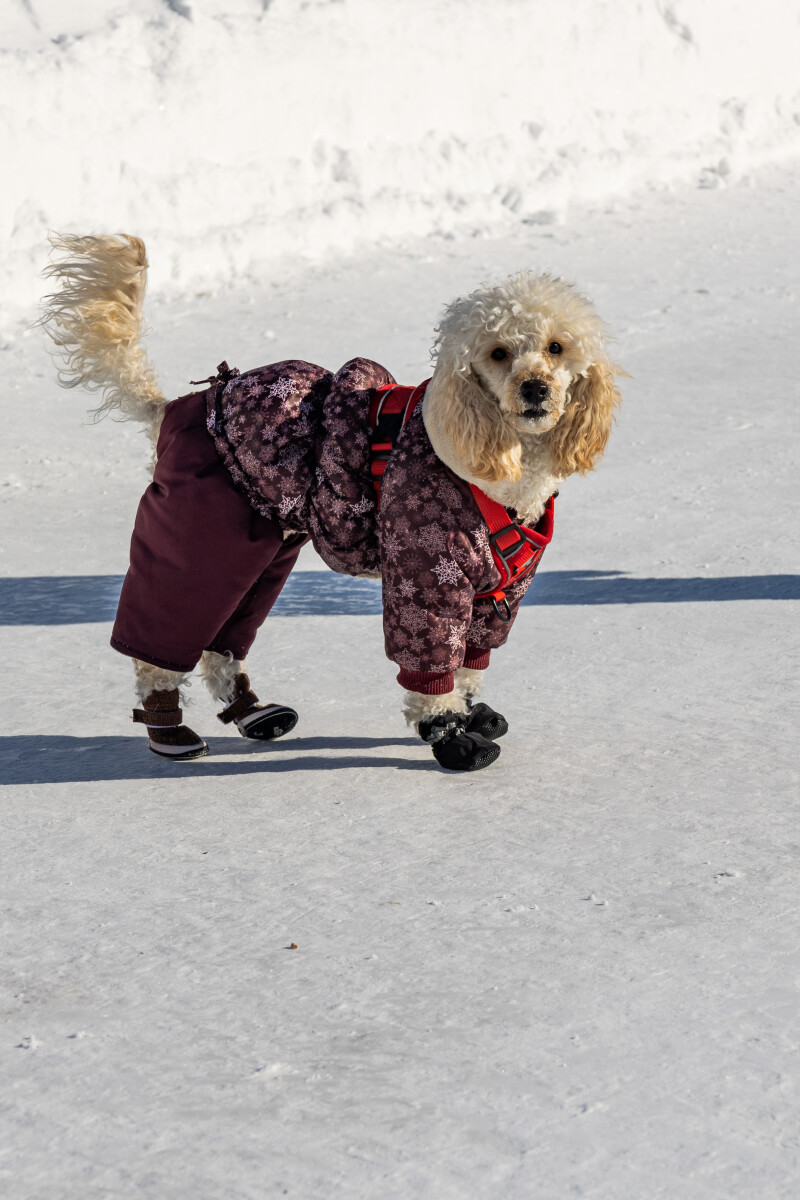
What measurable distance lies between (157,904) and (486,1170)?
900 millimetres

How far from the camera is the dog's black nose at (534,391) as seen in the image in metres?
2.68

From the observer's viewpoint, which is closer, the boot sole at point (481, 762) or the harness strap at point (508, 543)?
the harness strap at point (508, 543)

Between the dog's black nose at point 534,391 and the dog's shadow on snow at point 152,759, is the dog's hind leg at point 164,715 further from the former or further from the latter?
the dog's black nose at point 534,391

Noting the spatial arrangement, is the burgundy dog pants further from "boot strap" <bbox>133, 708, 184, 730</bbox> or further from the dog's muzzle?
the dog's muzzle

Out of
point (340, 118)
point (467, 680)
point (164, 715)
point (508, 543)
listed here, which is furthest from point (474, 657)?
point (340, 118)

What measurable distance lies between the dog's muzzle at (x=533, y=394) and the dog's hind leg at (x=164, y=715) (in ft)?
3.35

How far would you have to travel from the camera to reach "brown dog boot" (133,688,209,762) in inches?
125

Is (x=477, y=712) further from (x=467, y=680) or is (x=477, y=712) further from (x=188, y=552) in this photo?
(x=188, y=552)

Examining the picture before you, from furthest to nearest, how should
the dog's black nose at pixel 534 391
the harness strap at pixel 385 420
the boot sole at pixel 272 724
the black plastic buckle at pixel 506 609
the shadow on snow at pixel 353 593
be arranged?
the shadow on snow at pixel 353 593 < the boot sole at pixel 272 724 < the black plastic buckle at pixel 506 609 < the harness strap at pixel 385 420 < the dog's black nose at pixel 534 391

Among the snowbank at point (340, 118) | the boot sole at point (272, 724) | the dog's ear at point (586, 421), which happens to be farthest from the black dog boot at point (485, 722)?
the snowbank at point (340, 118)

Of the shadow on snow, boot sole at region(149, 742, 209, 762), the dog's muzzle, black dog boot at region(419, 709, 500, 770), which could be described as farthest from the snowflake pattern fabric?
the shadow on snow

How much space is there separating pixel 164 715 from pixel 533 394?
3.70ft

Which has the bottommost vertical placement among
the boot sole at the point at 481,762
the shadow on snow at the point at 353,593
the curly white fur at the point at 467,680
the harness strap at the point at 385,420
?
the shadow on snow at the point at 353,593

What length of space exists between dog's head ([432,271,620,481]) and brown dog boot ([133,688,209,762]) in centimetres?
94
